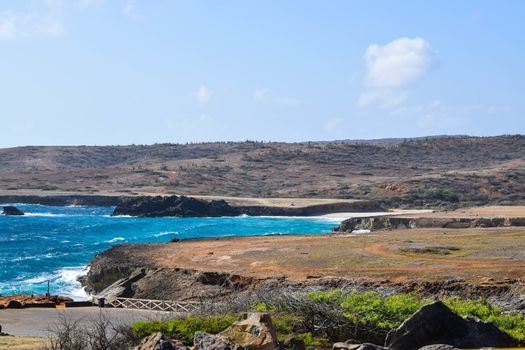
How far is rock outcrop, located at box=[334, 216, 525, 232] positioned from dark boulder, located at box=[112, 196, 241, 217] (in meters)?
35.8

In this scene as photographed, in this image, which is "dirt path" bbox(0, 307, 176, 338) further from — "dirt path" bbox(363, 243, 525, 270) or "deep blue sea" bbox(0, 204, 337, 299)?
"dirt path" bbox(363, 243, 525, 270)

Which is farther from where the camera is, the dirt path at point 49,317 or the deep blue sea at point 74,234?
the deep blue sea at point 74,234

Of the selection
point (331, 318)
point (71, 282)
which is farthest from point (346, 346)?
point (71, 282)

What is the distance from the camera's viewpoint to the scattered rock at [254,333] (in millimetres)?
16891

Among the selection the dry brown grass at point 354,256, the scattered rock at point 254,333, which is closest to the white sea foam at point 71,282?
the dry brown grass at point 354,256

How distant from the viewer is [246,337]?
17.2 metres

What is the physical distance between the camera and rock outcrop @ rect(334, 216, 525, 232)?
76219 millimetres

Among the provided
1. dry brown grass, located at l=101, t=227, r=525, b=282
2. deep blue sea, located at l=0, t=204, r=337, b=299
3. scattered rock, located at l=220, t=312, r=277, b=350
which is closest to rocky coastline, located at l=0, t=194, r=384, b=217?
deep blue sea, located at l=0, t=204, r=337, b=299

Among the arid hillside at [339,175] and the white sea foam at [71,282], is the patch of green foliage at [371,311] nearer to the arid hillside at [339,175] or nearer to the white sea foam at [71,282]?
the white sea foam at [71,282]

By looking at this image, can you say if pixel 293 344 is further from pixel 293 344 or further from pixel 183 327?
pixel 183 327

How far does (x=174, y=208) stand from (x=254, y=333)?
102m

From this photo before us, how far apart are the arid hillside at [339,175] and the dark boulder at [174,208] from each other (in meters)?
19.7

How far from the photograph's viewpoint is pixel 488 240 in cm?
4997

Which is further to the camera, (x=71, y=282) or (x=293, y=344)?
(x=71, y=282)
